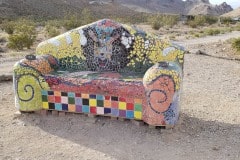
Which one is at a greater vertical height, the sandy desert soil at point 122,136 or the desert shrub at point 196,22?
the desert shrub at point 196,22

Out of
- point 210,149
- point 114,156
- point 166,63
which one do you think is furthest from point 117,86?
point 210,149

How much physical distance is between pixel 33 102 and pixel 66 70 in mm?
898

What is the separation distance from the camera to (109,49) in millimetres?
6727

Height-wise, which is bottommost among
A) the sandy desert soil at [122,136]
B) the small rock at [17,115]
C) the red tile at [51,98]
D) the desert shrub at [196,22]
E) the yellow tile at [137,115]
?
the sandy desert soil at [122,136]

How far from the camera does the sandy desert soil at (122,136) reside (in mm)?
5219

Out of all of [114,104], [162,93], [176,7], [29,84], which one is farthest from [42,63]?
[176,7]

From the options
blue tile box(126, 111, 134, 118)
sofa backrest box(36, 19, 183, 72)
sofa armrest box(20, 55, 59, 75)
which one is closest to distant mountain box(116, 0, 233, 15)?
sofa backrest box(36, 19, 183, 72)

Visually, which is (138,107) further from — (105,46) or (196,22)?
(196,22)

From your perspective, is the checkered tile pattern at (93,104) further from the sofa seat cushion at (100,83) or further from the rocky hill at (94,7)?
the rocky hill at (94,7)

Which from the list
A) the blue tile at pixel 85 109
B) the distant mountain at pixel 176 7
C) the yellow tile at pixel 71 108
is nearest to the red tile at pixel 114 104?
the blue tile at pixel 85 109

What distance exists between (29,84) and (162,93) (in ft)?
7.39

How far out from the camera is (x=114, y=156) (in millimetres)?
5145

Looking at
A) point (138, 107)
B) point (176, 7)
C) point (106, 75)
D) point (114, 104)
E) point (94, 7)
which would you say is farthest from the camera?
point (176, 7)

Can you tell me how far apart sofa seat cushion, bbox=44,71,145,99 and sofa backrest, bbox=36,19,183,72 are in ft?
1.13
